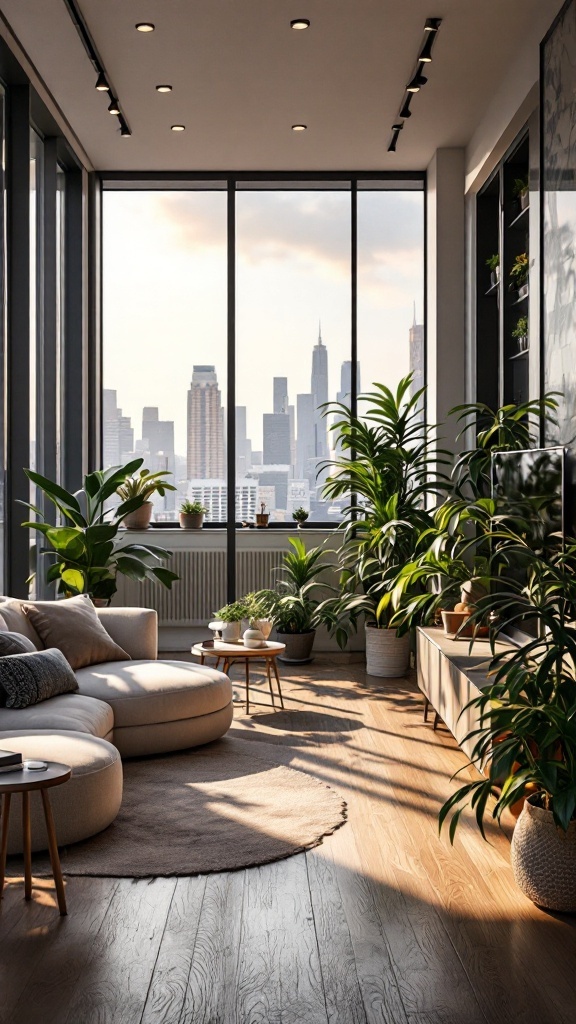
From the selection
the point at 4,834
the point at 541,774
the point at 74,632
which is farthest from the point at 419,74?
the point at 4,834

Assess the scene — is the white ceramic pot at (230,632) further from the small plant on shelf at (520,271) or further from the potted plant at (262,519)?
the small plant on shelf at (520,271)

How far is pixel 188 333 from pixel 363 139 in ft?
6.63

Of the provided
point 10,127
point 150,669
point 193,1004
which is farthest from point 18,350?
point 193,1004

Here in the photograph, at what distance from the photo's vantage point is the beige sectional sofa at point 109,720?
129 inches

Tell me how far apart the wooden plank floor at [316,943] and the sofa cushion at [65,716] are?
789mm


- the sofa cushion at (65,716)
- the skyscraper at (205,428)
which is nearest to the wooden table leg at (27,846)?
the sofa cushion at (65,716)

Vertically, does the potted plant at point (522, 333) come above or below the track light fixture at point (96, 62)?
below

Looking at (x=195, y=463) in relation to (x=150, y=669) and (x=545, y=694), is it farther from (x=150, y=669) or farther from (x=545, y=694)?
(x=545, y=694)

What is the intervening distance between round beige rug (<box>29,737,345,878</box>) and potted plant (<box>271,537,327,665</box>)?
2.41 meters

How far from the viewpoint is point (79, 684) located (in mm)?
4383

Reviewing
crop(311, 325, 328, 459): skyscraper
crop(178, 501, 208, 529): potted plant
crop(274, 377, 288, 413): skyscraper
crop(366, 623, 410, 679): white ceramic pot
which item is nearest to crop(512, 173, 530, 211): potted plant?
crop(311, 325, 328, 459): skyscraper

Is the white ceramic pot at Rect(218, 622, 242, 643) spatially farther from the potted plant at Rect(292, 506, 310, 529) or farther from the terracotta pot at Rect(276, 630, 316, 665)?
the potted plant at Rect(292, 506, 310, 529)

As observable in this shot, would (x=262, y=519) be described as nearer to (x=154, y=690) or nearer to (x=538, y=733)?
(x=154, y=690)

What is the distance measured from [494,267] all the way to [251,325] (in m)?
2.21
